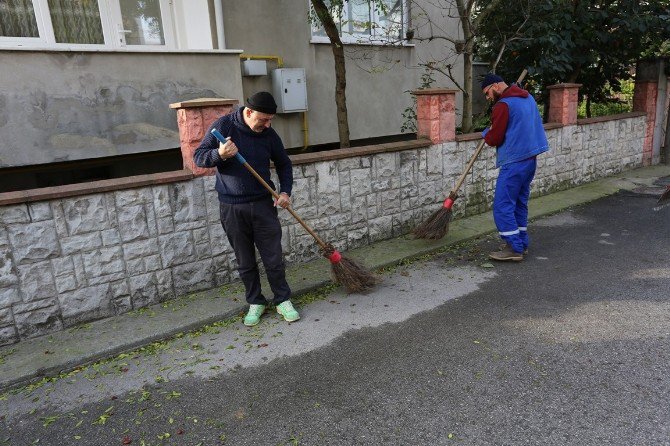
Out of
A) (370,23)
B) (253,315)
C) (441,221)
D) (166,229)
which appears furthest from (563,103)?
(166,229)

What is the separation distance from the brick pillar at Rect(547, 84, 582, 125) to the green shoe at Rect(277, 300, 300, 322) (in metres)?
6.41

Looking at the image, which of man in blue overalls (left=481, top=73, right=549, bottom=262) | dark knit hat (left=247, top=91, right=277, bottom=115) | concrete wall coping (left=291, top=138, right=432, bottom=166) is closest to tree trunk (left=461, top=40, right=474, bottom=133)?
concrete wall coping (left=291, top=138, right=432, bottom=166)

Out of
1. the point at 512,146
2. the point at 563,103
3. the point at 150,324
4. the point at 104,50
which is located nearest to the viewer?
the point at 150,324

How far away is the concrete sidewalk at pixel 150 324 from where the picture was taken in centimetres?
370

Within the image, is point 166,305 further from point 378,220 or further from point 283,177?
point 378,220

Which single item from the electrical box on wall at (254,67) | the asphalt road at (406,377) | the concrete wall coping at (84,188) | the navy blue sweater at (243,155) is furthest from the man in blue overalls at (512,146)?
the electrical box on wall at (254,67)

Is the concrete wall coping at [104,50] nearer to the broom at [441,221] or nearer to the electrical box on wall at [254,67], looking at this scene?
the electrical box on wall at [254,67]

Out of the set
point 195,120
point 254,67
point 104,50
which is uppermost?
point 104,50

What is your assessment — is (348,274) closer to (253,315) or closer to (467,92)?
(253,315)

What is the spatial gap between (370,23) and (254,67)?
8.17 feet

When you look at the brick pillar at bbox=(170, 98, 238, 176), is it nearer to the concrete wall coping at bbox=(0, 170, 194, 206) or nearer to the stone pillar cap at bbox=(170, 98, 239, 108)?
the stone pillar cap at bbox=(170, 98, 239, 108)

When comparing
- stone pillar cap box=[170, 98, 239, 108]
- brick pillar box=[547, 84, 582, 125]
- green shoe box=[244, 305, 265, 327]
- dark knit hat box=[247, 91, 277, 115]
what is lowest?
green shoe box=[244, 305, 265, 327]

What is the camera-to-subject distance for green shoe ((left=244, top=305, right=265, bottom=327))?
4.26 meters

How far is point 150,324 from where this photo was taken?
4.23m
